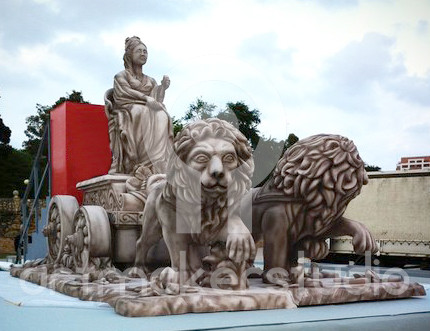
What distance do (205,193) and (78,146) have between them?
2.86m

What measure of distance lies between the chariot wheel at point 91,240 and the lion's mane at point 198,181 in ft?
3.45

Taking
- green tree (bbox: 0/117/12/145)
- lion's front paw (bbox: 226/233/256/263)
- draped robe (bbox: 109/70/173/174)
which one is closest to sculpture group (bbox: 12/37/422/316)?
lion's front paw (bbox: 226/233/256/263)

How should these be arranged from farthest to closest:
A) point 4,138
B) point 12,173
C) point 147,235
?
point 12,173, point 4,138, point 147,235

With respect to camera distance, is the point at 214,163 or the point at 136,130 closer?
the point at 214,163

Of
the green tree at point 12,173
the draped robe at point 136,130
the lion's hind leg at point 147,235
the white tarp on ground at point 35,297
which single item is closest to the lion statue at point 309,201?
the lion's hind leg at point 147,235

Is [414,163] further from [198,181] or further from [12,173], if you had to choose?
[12,173]

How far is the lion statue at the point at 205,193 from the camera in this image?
9.93 feet

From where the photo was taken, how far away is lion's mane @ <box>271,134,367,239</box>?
10.9 feet

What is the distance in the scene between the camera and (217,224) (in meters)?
3.16

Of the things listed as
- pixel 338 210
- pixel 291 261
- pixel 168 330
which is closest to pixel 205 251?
A: pixel 291 261

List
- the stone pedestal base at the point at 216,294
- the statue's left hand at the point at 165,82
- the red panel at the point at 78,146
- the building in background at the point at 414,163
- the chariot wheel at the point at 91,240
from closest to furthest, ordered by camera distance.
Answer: the stone pedestal base at the point at 216,294
the chariot wheel at the point at 91,240
the statue's left hand at the point at 165,82
the red panel at the point at 78,146
the building in background at the point at 414,163

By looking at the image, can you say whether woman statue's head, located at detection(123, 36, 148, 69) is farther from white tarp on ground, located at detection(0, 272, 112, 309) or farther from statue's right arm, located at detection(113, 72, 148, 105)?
white tarp on ground, located at detection(0, 272, 112, 309)

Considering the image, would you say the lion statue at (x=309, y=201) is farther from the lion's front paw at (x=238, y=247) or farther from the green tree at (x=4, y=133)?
the green tree at (x=4, y=133)

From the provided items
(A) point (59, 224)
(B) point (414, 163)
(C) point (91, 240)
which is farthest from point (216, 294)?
(B) point (414, 163)
